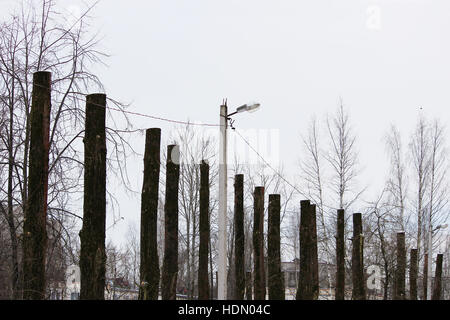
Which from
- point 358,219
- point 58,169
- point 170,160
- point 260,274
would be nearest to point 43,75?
point 58,169

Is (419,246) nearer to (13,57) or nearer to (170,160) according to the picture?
(170,160)

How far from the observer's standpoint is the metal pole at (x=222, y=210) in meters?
11.8

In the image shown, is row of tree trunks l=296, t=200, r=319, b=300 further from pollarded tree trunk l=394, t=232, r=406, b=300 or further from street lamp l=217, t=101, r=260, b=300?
pollarded tree trunk l=394, t=232, r=406, b=300

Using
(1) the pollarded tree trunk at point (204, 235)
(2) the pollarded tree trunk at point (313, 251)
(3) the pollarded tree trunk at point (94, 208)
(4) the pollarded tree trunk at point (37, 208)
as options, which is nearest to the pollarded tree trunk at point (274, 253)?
(1) the pollarded tree trunk at point (204, 235)

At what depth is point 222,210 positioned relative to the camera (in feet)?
40.5

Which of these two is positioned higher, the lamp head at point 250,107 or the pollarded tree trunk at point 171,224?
the lamp head at point 250,107

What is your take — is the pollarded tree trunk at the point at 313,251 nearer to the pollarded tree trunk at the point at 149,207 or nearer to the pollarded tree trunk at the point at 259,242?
the pollarded tree trunk at the point at 259,242

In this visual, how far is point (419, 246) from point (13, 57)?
2670cm

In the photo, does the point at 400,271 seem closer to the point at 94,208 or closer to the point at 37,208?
the point at 94,208

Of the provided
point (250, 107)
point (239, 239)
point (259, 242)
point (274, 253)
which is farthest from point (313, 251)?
point (250, 107)

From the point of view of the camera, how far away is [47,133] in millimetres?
8539

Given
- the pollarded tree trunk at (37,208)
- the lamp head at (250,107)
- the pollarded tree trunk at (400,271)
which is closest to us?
the pollarded tree trunk at (37,208)

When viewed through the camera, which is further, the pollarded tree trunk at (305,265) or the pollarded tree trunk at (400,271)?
the pollarded tree trunk at (400,271)

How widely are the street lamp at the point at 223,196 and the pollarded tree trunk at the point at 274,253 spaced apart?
3.50 m
